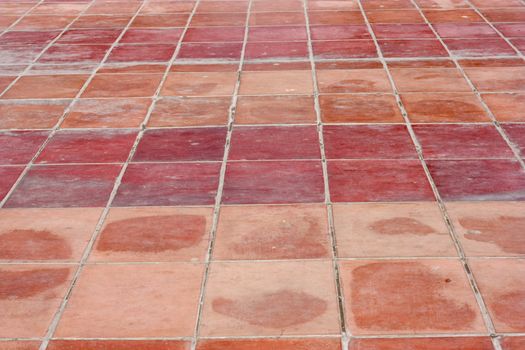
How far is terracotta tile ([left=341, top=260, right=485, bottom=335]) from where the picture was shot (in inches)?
127

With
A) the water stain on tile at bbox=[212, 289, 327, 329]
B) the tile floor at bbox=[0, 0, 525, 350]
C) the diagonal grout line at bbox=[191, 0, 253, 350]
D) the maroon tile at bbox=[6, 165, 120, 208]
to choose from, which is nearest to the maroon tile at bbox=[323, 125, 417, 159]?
the tile floor at bbox=[0, 0, 525, 350]

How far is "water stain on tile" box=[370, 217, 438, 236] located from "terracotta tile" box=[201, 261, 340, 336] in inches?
16.8

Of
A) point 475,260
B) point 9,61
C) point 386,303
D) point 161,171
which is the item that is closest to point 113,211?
point 161,171

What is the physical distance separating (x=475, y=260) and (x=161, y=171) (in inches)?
73.6

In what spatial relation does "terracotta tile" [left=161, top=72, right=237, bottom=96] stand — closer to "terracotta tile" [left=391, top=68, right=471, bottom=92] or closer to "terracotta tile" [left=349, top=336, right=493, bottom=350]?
"terracotta tile" [left=391, top=68, right=471, bottom=92]

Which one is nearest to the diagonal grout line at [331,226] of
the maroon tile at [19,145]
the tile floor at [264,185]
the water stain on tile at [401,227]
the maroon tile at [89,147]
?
the tile floor at [264,185]

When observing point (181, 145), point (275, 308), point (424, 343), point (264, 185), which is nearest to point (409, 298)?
point (424, 343)

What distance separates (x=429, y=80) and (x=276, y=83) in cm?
113

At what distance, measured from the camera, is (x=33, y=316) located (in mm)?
3359

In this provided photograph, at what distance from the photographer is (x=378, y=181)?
443cm

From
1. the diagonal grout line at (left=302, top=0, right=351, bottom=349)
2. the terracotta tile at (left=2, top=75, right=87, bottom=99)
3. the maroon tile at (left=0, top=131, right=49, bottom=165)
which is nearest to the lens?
the diagonal grout line at (left=302, top=0, right=351, bottom=349)

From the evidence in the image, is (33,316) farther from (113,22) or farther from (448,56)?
(113,22)

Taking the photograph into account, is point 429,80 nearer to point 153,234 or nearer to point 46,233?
point 153,234

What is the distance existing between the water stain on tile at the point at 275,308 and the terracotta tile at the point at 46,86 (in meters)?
2.98
